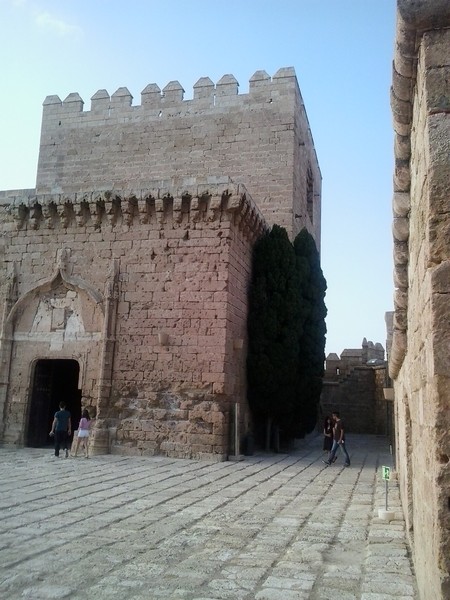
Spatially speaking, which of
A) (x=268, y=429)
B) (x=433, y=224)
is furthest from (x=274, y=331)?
(x=433, y=224)

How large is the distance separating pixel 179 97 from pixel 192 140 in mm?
1591

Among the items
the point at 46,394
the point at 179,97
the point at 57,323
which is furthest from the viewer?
the point at 179,97

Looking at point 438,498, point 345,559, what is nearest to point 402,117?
point 438,498

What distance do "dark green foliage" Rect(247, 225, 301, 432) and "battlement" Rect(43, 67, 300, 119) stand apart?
4.88 m

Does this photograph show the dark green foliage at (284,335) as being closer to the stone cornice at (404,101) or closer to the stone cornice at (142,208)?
the stone cornice at (142,208)

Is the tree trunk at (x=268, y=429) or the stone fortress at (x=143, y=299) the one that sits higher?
the stone fortress at (x=143, y=299)

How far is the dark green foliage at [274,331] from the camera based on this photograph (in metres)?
13.0

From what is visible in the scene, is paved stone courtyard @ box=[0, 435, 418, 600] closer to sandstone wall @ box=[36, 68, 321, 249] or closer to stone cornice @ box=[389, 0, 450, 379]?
stone cornice @ box=[389, 0, 450, 379]

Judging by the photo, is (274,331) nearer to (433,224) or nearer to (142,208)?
(142,208)

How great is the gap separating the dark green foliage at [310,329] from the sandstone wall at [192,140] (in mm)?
1029

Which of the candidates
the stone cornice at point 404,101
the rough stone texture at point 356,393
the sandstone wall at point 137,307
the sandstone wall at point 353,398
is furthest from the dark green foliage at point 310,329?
the sandstone wall at point 353,398

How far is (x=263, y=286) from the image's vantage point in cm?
1352

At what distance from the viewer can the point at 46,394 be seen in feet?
45.2

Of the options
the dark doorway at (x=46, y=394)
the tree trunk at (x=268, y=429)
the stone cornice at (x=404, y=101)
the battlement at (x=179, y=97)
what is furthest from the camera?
the battlement at (x=179, y=97)
